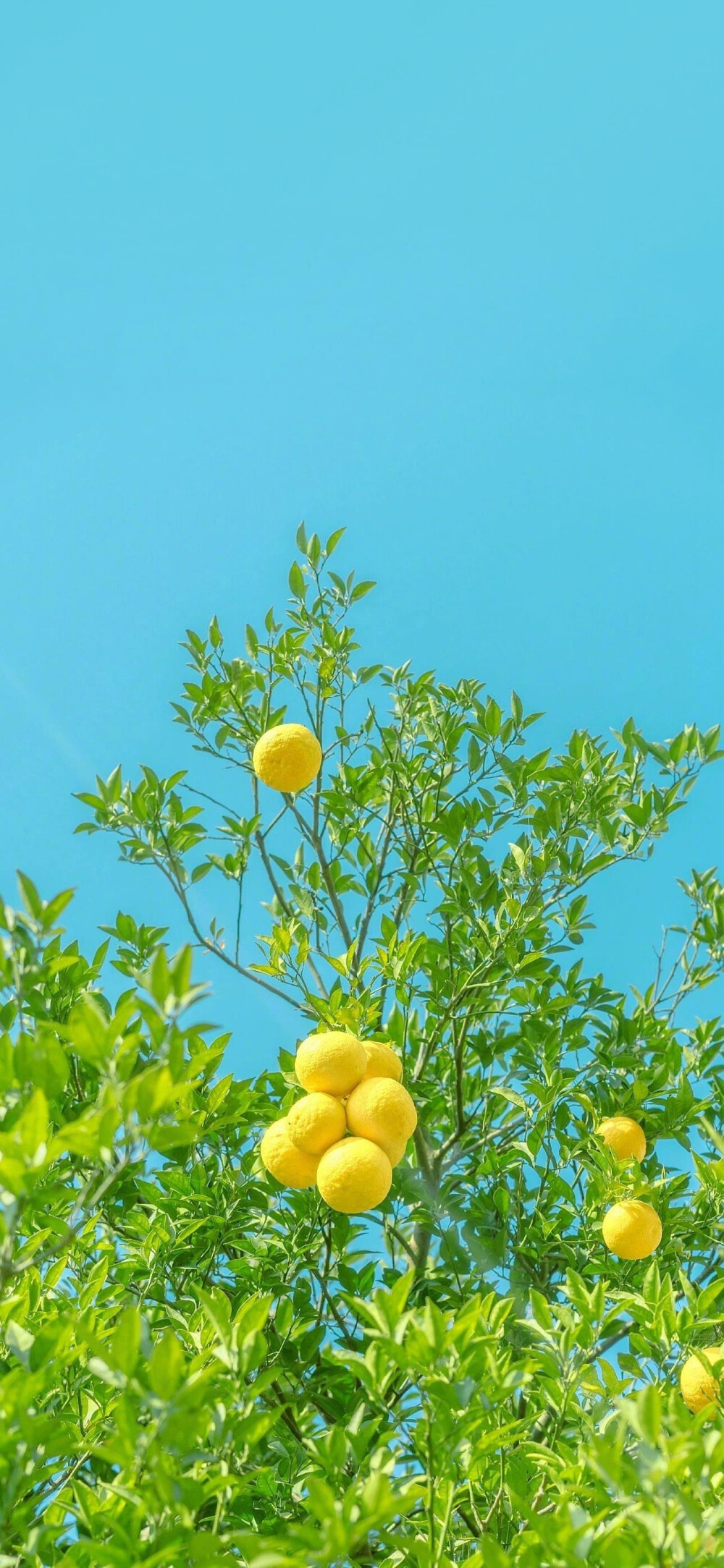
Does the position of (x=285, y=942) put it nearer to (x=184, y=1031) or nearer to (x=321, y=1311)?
(x=321, y=1311)

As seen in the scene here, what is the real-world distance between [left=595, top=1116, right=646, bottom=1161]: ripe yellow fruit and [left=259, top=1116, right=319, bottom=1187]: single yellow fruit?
926mm

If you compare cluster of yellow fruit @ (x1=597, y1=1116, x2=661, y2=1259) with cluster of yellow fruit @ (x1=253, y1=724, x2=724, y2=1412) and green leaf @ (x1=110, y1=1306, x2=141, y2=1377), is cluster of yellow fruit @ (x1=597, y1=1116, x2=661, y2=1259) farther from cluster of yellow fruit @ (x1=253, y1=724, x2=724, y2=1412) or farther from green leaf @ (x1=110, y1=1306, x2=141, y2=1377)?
green leaf @ (x1=110, y1=1306, x2=141, y2=1377)

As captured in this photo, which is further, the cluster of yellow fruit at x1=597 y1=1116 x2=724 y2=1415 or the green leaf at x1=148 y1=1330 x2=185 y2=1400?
the cluster of yellow fruit at x1=597 y1=1116 x2=724 y2=1415

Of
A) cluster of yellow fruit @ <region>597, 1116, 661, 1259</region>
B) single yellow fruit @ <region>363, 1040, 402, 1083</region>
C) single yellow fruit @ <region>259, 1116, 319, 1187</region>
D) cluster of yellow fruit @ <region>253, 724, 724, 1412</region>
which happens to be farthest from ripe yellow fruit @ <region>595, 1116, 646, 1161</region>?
single yellow fruit @ <region>259, 1116, 319, 1187</region>

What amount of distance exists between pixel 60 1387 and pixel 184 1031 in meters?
1.35

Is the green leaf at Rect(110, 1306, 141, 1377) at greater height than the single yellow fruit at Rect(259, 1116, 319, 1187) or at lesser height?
lesser

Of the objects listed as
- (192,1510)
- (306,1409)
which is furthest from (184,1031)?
(306,1409)

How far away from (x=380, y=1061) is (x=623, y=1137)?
963 millimetres

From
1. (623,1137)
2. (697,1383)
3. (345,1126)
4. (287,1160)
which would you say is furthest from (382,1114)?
(623,1137)

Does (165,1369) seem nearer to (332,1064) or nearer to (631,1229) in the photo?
(332,1064)

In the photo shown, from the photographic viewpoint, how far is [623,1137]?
279 centimetres

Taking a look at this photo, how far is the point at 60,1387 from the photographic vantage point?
6.70 ft

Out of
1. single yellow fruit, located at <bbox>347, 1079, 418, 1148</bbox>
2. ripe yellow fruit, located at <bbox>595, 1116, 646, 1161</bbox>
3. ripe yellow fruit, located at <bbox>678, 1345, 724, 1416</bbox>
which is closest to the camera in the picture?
ripe yellow fruit, located at <bbox>678, 1345, 724, 1416</bbox>

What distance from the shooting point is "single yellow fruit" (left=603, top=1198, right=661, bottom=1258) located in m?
2.37
